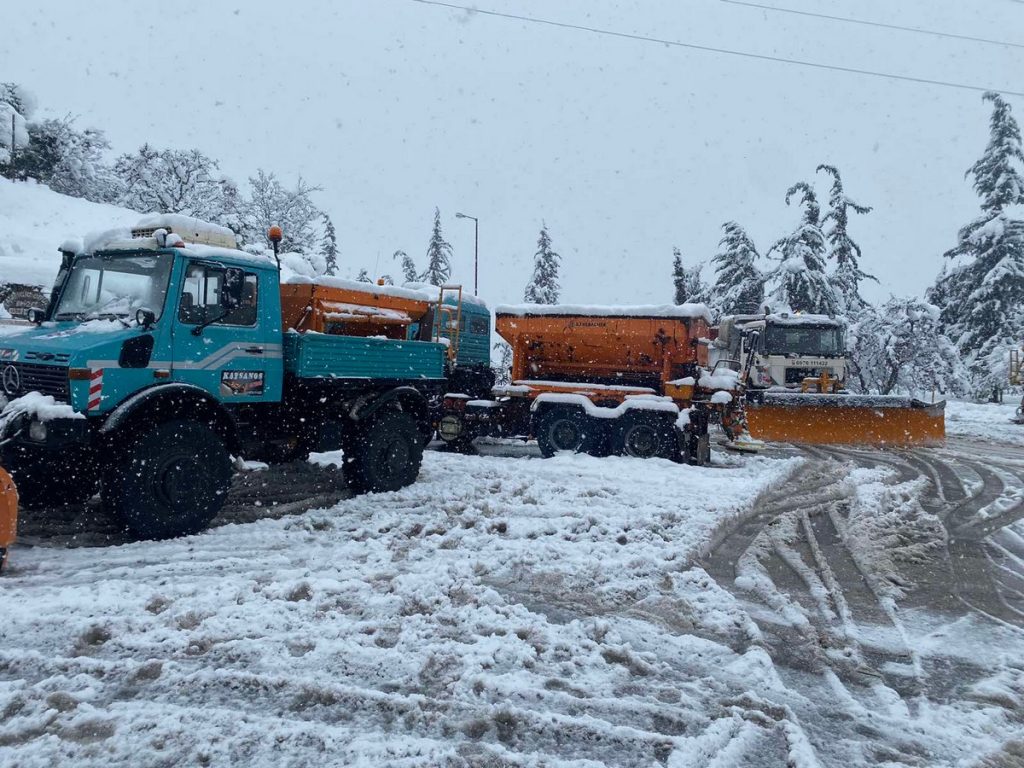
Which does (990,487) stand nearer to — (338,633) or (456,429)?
(456,429)

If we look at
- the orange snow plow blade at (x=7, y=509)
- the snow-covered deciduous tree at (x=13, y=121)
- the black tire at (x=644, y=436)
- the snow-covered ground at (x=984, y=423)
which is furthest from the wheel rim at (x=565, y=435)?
the snow-covered deciduous tree at (x=13, y=121)

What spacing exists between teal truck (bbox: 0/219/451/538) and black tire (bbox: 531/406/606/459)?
5324 mm

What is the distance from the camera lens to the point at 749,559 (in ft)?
19.7

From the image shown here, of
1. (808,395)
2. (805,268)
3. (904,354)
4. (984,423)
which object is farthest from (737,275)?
(808,395)

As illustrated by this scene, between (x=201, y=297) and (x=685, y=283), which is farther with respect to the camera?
(x=685, y=283)

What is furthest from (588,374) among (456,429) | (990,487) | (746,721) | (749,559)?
(746,721)

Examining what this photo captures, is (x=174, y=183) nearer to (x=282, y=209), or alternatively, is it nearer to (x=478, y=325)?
(x=282, y=209)

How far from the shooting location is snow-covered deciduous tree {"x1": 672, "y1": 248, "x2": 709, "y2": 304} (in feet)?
124

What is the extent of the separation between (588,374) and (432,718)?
34.9 ft

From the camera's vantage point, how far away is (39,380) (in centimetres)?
561

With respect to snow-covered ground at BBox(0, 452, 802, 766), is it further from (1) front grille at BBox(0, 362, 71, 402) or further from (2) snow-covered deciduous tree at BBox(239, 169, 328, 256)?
(2) snow-covered deciduous tree at BBox(239, 169, 328, 256)

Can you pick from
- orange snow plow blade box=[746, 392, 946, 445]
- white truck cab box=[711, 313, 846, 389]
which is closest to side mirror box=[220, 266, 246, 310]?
orange snow plow blade box=[746, 392, 946, 445]

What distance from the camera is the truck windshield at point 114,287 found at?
20.2 feet

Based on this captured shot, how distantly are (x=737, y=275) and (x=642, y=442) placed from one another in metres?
22.9
